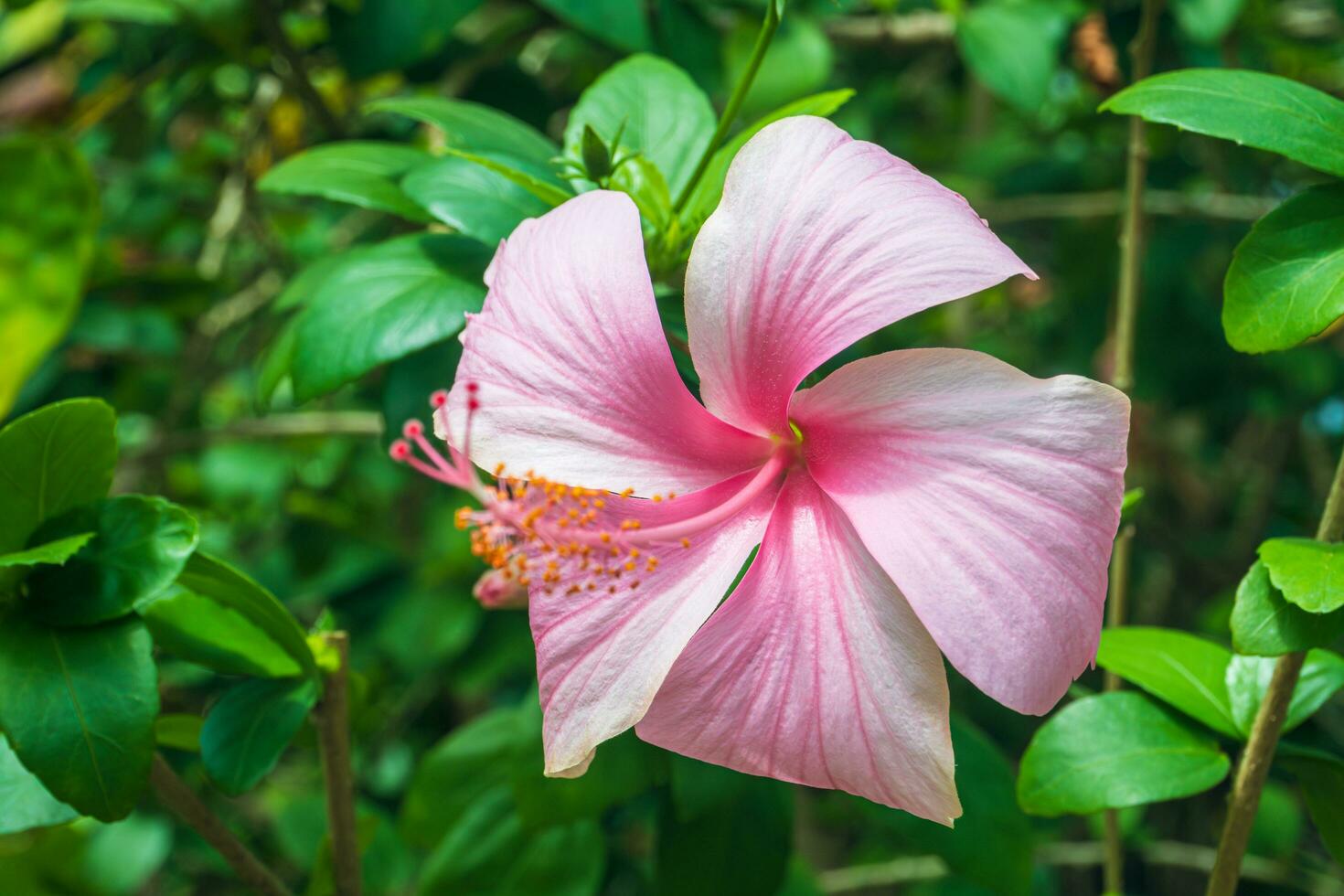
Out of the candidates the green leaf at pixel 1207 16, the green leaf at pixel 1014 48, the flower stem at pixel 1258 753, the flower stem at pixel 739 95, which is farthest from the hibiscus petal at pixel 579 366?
the green leaf at pixel 1207 16

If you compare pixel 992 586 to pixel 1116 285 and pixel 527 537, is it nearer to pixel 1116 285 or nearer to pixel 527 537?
pixel 527 537

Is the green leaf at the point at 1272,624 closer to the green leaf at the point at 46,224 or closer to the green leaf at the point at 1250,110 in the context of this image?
the green leaf at the point at 1250,110

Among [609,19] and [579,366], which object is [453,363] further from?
[609,19]

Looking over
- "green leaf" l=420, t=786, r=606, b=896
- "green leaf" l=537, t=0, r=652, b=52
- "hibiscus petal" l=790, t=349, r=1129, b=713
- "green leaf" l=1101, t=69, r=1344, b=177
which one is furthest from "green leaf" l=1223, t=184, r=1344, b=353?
"green leaf" l=420, t=786, r=606, b=896

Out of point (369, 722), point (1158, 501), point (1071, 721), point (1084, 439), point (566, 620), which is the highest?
point (1084, 439)

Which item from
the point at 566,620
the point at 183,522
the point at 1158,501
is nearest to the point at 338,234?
the point at 183,522
